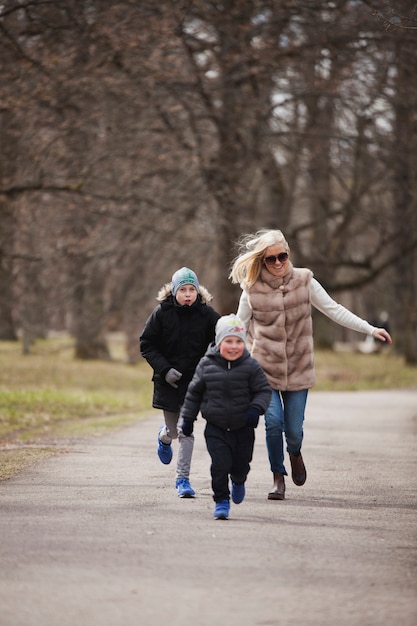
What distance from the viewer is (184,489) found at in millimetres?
7559

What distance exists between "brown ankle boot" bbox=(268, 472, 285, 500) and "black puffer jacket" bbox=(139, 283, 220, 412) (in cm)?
93

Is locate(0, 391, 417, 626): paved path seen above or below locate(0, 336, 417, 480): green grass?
above

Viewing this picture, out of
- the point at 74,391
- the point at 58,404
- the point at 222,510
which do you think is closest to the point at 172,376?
the point at 222,510

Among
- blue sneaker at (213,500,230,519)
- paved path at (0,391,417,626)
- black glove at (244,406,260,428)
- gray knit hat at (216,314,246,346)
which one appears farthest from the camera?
gray knit hat at (216,314,246,346)

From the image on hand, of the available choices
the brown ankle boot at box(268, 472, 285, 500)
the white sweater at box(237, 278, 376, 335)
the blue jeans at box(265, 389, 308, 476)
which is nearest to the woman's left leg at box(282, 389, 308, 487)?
the blue jeans at box(265, 389, 308, 476)

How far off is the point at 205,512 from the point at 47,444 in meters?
4.88

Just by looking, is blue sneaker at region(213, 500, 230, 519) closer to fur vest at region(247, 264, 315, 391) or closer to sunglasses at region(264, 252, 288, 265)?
fur vest at region(247, 264, 315, 391)

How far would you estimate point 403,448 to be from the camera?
11.7 metres

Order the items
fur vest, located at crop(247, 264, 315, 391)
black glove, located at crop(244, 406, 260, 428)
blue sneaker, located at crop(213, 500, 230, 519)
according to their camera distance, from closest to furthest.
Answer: blue sneaker, located at crop(213, 500, 230, 519)
black glove, located at crop(244, 406, 260, 428)
fur vest, located at crop(247, 264, 315, 391)

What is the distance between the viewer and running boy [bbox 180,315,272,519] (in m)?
6.88

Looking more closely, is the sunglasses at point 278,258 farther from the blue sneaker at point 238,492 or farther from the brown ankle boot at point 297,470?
the blue sneaker at point 238,492

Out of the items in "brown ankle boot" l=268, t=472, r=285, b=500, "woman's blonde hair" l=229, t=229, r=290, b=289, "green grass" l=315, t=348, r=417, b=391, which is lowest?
"green grass" l=315, t=348, r=417, b=391

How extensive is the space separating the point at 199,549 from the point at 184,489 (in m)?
1.84

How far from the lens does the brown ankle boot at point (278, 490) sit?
25.3ft
